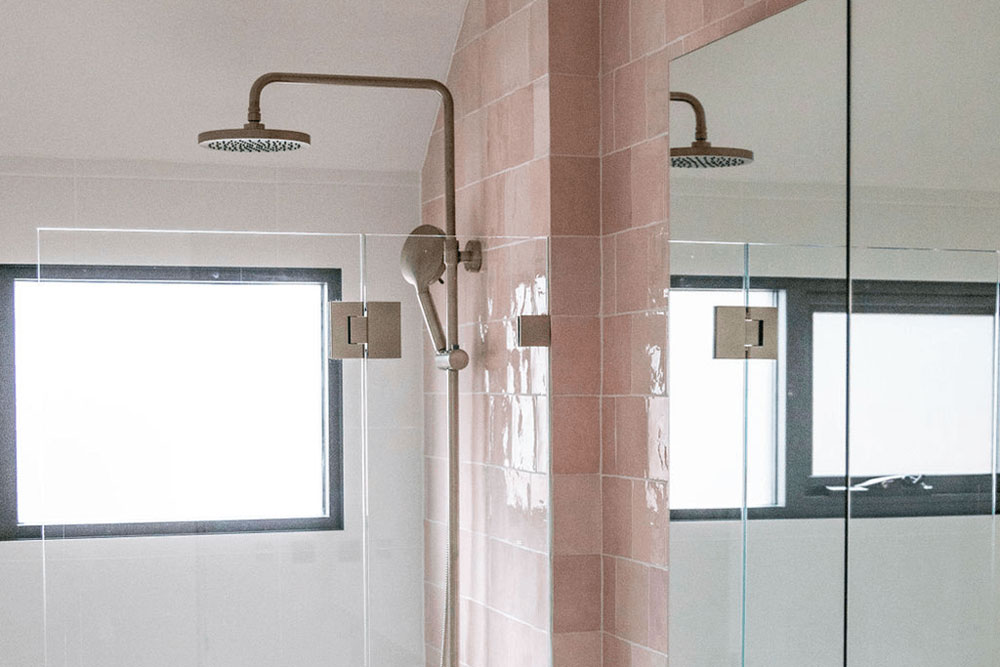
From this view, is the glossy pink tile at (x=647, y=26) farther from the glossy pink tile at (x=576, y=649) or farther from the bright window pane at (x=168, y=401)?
the glossy pink tile at (x=576, y=649)

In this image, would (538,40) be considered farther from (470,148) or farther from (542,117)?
(470,148)

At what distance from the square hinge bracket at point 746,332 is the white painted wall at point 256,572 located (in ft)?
1.88

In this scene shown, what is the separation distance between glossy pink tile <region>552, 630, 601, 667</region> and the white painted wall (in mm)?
258

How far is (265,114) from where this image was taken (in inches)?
113

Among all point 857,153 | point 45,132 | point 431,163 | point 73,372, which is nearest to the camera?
point 857,153

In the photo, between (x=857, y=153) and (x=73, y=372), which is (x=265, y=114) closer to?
(x=73, y=372)

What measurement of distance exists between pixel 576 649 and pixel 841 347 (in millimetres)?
970

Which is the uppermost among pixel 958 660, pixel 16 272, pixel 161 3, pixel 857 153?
pixel 161 3

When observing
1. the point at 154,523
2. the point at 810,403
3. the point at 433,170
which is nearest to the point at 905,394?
the point at 810,403

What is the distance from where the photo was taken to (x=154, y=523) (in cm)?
207

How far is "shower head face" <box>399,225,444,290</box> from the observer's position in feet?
7.13

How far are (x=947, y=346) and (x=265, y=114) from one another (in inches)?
76.2

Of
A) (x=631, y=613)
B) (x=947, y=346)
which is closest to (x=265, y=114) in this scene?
(x=631, y=613)

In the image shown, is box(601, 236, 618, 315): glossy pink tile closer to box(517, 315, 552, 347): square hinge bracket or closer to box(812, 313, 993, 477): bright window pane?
box(517, 315, 552, 347): square hinge bracket
